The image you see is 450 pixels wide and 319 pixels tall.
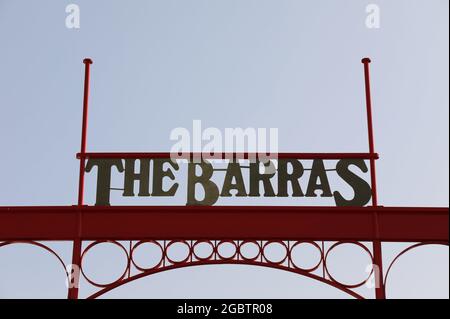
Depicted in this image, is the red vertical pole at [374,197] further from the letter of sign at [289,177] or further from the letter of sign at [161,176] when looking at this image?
the letter of sign at [161,176]

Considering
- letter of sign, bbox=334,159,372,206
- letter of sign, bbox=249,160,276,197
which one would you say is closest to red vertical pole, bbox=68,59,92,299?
letter of sign, bbox=249,160,276,197

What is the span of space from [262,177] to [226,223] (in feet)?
2.96

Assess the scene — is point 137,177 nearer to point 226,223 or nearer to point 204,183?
point 204,183

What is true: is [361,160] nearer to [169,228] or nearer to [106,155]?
[169,228]

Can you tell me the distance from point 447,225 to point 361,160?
1.48 meters

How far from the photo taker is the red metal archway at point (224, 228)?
27.8ft

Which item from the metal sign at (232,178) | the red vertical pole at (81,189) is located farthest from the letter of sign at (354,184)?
the red vertical pole at (81,189)

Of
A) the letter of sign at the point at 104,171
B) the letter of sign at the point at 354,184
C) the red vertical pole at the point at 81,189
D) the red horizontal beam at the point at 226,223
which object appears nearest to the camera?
the red vertical pole at the point at 81,189

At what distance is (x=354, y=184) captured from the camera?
894 cm

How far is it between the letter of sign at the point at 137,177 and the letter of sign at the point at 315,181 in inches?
91.2
